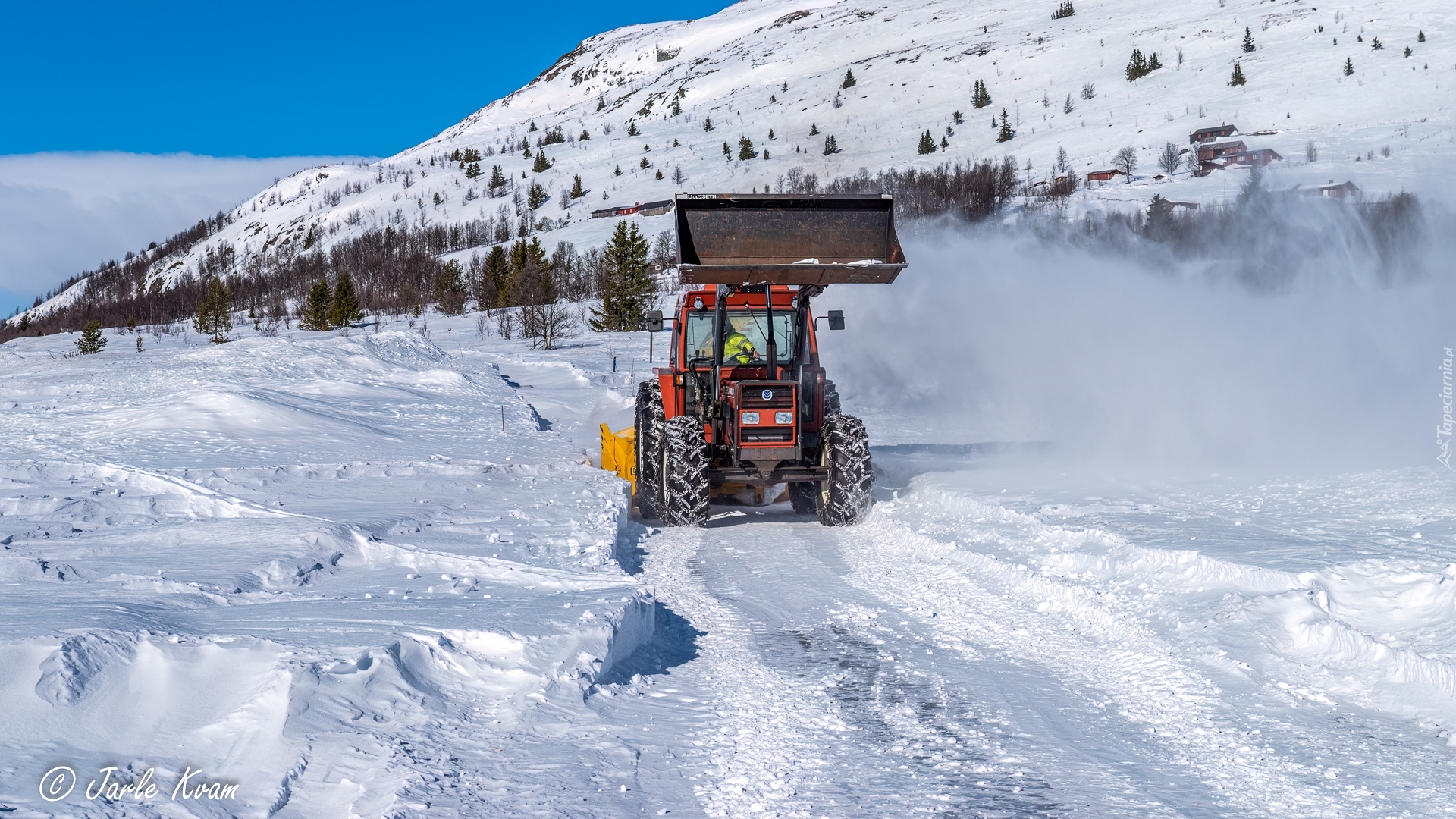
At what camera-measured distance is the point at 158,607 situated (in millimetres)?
5293

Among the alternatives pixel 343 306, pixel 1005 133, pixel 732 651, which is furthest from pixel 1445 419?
pixel 1005 133

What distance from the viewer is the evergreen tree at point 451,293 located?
63.8 metres

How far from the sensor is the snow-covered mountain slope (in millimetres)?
72375

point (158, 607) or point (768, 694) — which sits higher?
point (158, 607)

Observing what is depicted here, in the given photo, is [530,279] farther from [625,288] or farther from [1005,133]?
[1005,133]

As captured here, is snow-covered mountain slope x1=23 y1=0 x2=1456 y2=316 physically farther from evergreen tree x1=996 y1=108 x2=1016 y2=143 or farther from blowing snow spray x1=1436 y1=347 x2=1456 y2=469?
blowing snow spray x1=1436 y1=347 x2=1456 y2=469

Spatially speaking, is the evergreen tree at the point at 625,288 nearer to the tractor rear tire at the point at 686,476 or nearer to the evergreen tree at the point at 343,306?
the evergreen tree at the point at 343,306

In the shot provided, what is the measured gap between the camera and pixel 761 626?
21.0ft

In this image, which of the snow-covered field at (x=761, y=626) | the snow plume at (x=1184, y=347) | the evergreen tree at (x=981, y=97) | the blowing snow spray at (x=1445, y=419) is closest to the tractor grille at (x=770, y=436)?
the snow-covered field at (x=761, y=626)

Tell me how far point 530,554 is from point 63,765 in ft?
14.4

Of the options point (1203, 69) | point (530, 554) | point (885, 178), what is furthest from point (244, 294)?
point (530, 554)

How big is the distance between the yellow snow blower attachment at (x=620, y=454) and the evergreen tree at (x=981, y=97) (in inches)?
3747

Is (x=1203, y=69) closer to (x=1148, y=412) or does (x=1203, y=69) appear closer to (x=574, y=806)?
(x=1148, y=412)

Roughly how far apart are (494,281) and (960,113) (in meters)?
55.2
